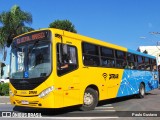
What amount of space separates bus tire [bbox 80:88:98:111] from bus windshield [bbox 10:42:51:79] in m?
2.55

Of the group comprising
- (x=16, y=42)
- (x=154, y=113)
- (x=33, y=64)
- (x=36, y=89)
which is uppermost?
(x=16, y=42)

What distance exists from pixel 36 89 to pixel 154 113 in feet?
15.3

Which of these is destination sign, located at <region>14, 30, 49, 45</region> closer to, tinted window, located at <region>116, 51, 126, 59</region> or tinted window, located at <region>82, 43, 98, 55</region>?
tinted window, located at <region>82, 43, 98, 55</region>

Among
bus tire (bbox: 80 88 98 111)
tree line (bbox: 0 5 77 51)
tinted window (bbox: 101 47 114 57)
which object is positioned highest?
tree line (bbox: 0 5 77 51)

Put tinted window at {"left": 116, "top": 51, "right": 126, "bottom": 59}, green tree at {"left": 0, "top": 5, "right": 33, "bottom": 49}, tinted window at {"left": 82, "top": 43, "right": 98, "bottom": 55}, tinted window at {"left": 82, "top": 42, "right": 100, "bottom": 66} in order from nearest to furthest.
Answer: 1. tinted window at {"left": 82, "top": 42, "right": 100, "bottom": 66}
2. tinted window at {"left": 82, "top": 43, "right": 98, "bottom": 55}
3. tinted window at {"left": 116, "top": 51, "right": 126, "bottom": 59}
4. green tree at {"left": 0, "top": 5, "right": 33, "bottom": 49}

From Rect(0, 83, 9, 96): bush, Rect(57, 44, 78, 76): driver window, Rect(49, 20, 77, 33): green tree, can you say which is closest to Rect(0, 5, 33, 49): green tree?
Rect(49, 20, 77, 33): green tree

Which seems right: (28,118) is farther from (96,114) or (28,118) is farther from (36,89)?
(96,114)

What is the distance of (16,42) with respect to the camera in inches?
505

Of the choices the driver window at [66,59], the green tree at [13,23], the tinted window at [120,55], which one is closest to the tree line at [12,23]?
the green tree at [13,23]

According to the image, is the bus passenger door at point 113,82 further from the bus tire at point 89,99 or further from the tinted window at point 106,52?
the bus tire at point 89,99

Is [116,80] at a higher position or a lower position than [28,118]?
higher

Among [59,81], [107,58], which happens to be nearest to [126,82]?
[107,58]

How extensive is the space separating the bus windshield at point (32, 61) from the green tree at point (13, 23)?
90.5 feet

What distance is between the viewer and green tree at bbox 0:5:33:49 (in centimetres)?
3950
